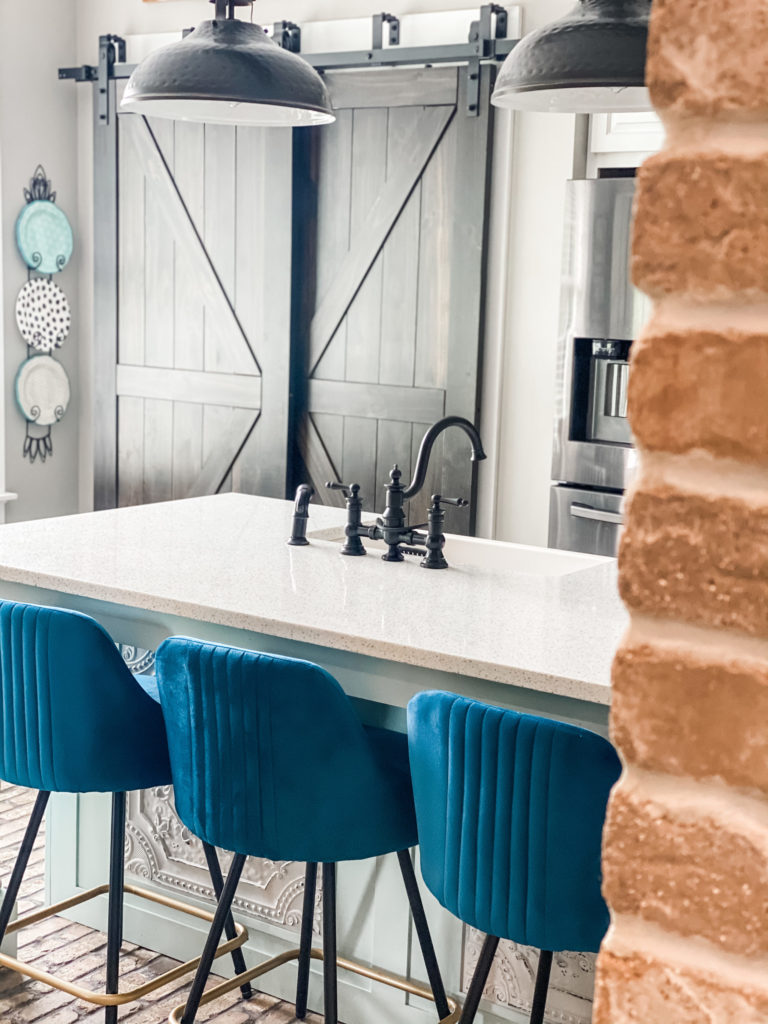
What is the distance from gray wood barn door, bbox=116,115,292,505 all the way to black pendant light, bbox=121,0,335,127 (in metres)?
2.35

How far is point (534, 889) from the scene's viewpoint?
1.83m

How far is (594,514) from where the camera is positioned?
4477 millimetres

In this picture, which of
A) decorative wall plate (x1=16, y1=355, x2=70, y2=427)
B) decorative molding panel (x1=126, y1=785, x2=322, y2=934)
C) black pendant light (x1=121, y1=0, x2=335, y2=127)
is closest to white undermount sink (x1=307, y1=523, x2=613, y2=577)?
decorative molding panel (x1=126, y1=785, x2=322, y2=934)

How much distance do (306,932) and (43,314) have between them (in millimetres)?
3881

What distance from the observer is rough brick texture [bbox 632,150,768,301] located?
509 millimetres

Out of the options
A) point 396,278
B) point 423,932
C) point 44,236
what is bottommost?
point 423,932

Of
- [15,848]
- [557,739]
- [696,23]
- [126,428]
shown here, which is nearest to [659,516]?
[696,23]

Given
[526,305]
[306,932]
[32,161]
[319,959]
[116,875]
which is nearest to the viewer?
[116,875]

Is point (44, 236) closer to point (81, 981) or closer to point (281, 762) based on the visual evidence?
point (81, 981)

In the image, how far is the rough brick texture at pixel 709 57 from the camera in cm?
50

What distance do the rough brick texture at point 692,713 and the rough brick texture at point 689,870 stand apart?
0.02 metres

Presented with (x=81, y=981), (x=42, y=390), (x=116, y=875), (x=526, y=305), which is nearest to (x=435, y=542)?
(x=116, y=875)

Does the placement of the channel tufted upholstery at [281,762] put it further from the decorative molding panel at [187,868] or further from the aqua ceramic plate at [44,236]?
the aqua ceramic plate at [44,236]

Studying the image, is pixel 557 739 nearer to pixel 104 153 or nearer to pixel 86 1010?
pixel 86 1010
